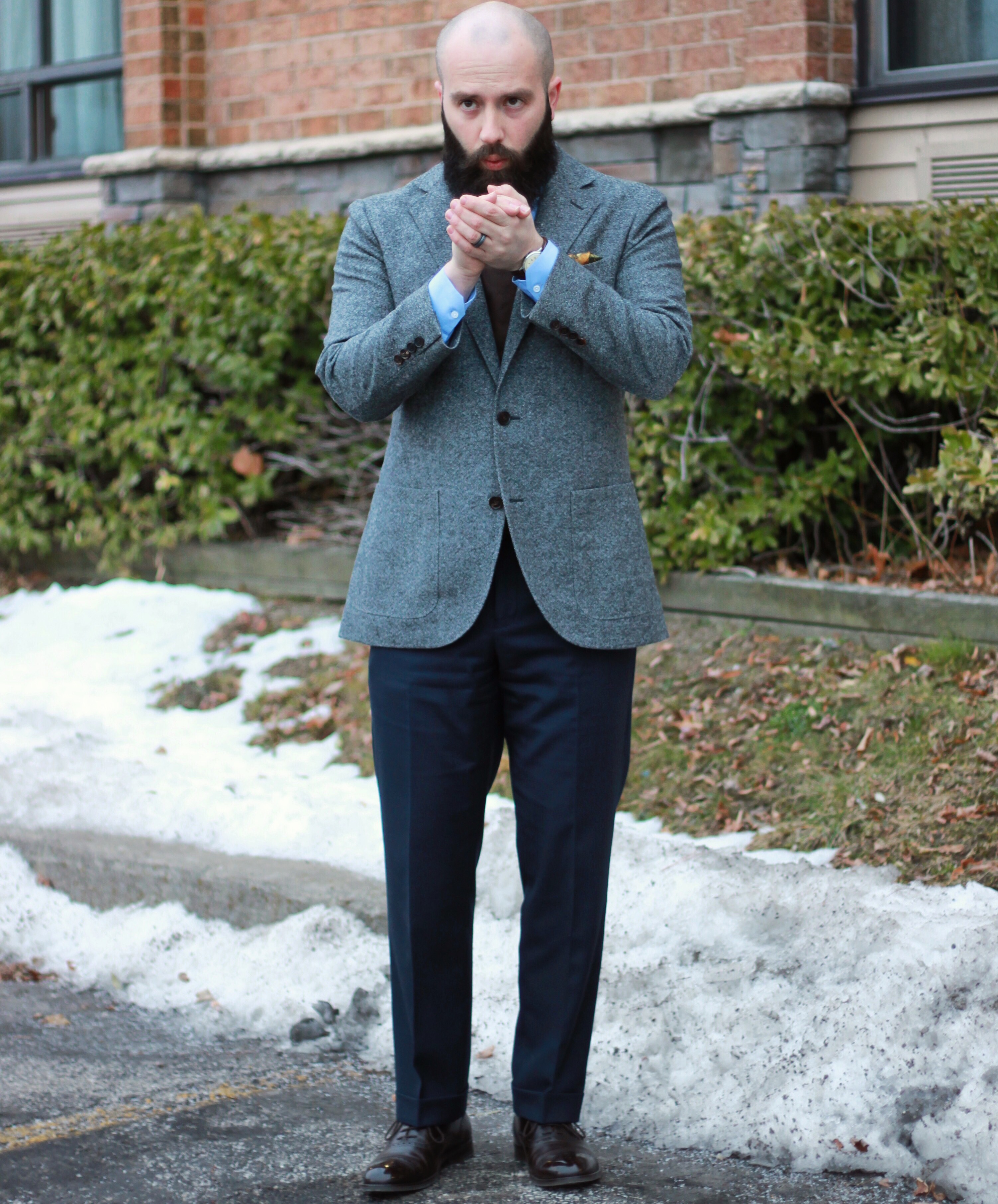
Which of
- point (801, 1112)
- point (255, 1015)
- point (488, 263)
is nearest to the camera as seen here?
point (488, 263)

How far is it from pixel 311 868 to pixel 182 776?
102cm

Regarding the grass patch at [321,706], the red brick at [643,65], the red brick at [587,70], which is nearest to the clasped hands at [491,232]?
the grass patch at [321,706]

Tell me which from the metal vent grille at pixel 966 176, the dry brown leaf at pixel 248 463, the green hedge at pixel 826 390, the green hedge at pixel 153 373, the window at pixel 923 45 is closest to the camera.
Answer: the green hedge at pixel 826 390

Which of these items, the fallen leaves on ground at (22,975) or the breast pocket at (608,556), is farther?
the fallen leaves on ground at (22,975)

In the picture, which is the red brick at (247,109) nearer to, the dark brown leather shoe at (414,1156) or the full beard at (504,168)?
the full beard at (504,168)

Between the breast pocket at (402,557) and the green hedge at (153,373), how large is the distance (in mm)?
4127

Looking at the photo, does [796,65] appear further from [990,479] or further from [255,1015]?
[255,1015]

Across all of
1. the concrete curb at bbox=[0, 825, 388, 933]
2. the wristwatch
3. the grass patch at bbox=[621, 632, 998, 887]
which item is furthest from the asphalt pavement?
the wristwatch

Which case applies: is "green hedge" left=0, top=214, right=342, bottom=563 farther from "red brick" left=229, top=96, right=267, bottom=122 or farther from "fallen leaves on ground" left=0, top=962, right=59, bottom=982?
"fallen leaves on ground" left=0, top=962, right=59, bottom=982

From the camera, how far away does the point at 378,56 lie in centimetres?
860

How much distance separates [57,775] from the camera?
18.2 ft

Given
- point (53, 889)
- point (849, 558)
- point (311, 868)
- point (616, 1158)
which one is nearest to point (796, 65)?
point (849, 558)

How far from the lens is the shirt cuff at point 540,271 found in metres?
2.78

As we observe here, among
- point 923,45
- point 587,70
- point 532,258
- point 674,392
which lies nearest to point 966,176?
point 923,45
